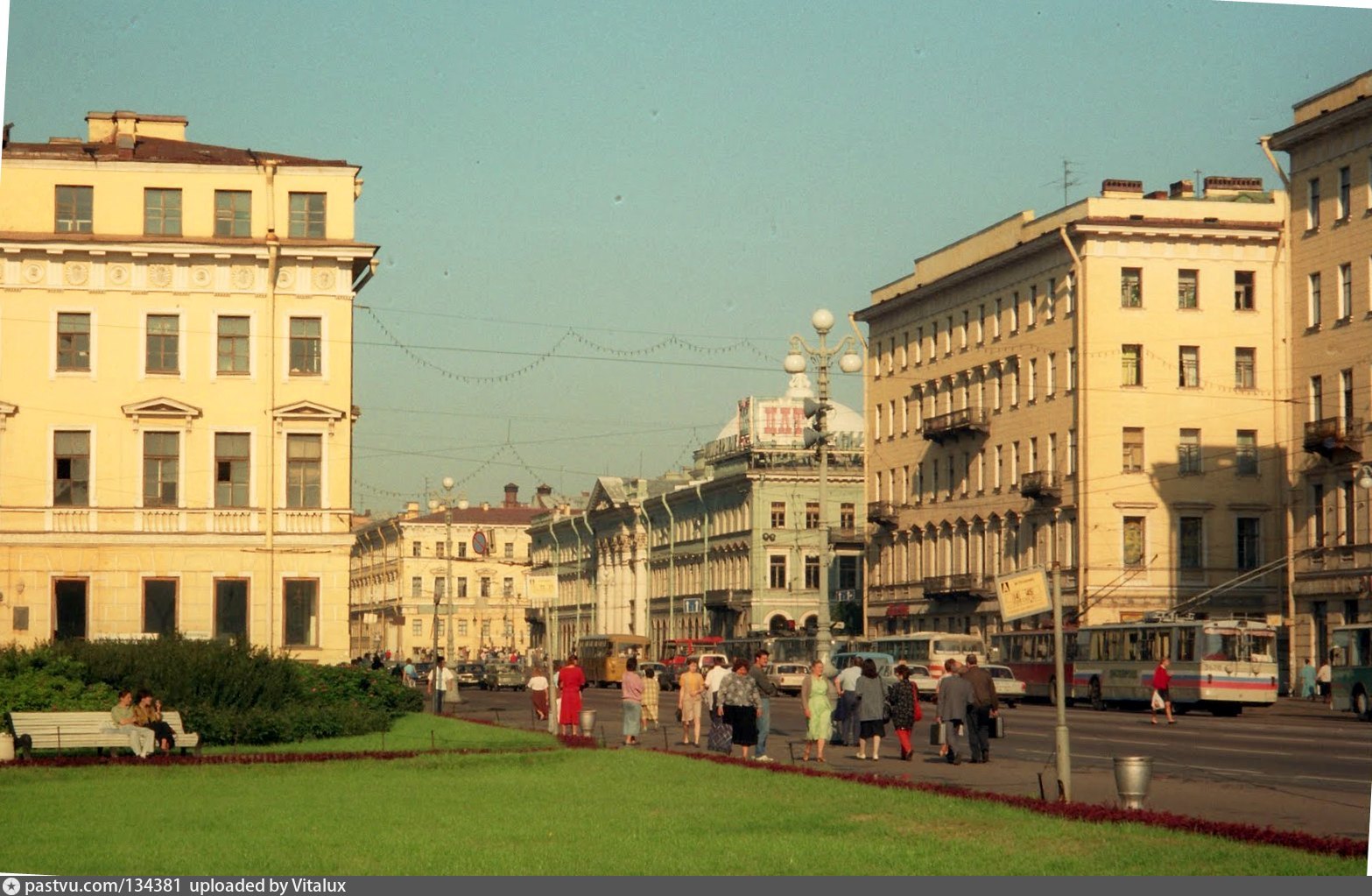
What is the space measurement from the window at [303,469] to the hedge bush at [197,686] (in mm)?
14244

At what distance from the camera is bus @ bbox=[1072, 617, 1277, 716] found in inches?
2206

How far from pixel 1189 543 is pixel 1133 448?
417 cm

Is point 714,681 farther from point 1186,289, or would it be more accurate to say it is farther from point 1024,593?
point 1186,289

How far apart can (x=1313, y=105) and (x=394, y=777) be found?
1945 inches

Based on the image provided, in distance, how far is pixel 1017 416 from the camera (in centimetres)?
8762

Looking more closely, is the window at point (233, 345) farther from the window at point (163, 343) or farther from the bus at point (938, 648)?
the bus at point (938, 648)

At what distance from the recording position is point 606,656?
99.0 meters

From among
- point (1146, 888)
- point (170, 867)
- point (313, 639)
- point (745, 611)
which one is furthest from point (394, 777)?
point (745, 611)

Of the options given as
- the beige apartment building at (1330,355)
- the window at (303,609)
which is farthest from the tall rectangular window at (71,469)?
the beige apartment building at (1330,355)

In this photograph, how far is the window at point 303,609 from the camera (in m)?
54.1

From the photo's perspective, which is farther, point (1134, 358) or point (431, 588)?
point (431, 588)

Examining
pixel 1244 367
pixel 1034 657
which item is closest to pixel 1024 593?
pixel 1034 657

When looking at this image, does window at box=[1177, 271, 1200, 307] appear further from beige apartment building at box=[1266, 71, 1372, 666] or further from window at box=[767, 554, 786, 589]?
window at box=[767, 554, 786, 589]

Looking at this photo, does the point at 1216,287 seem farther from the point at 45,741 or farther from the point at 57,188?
the point at 45,741
